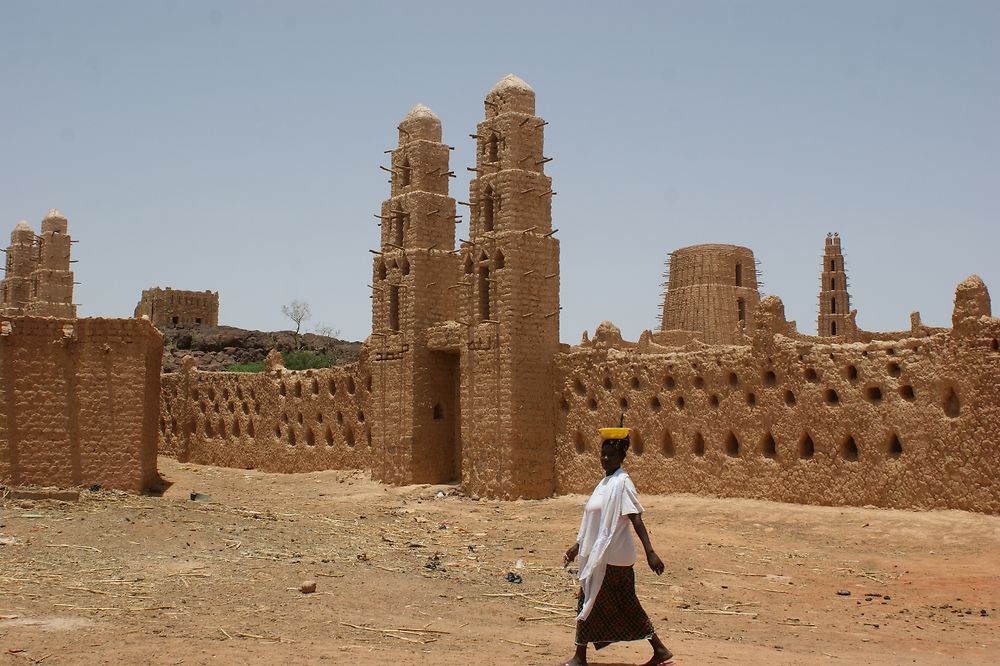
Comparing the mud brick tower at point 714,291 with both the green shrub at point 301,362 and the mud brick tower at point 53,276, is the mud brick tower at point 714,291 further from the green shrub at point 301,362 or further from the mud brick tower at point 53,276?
the mud brick tower at point 53,276

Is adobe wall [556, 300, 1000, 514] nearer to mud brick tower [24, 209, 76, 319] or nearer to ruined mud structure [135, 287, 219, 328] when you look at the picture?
mud brick tower [24, 209, 76, 319]

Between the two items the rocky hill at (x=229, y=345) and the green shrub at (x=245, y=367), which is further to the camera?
the rocky hill at (x=229, y=345)

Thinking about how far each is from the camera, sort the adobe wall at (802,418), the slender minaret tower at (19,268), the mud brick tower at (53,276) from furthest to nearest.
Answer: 1. the slender minaret tower at (19,268)
2. the mud brick tower at (53,276)
3. the adobe wall at (802,418)

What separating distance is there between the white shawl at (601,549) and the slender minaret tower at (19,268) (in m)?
35.2

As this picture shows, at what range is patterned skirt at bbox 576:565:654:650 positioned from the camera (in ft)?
25.3

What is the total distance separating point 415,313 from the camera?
2383 cm

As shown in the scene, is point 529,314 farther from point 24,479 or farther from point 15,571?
point 15,571

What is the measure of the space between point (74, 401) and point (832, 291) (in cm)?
4552

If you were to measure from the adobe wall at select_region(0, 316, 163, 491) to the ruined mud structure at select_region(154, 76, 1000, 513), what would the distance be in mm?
6722

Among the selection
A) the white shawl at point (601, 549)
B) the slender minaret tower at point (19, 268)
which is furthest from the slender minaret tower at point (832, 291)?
the white shawl at point (601, 549)

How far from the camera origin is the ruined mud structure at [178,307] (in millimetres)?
59031

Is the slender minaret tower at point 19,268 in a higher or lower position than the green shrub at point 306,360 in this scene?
higher

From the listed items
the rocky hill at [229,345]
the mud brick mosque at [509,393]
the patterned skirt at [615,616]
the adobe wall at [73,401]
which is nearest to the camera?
the patterned skirt at [615,616]

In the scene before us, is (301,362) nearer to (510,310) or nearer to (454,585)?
(510,310)
